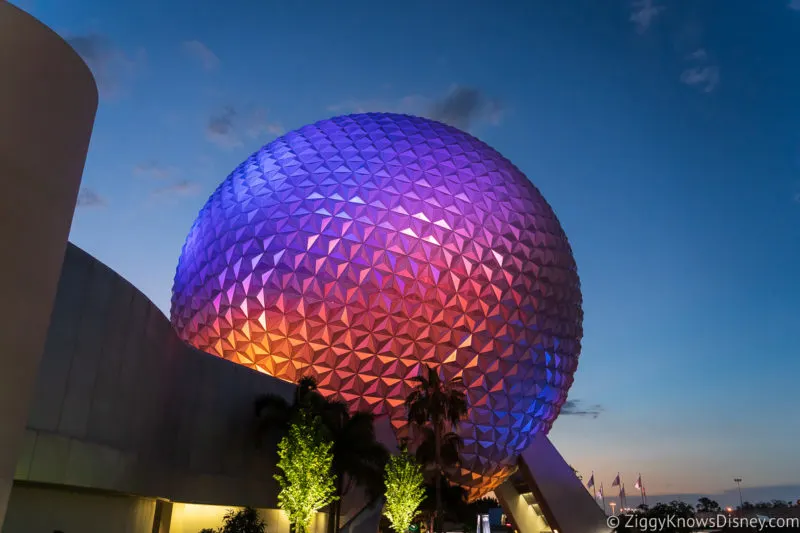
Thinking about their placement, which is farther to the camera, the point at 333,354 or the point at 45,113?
A: the point at 333,354

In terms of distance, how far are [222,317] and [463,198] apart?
12299 mm

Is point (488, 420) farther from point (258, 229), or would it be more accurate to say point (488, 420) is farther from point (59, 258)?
point (59, 258)

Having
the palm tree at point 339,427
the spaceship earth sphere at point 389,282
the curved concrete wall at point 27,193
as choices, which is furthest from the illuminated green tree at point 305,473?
the curved concrete wall at point 27,193

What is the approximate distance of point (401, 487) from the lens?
85.4 feet

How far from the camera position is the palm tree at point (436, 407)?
25578 millimetres

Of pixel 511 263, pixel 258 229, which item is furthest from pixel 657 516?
pixel 258 229

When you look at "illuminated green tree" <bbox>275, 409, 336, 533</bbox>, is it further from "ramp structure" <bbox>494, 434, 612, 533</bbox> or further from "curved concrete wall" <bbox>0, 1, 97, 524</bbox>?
"ramp structure" <bbox>494, 434, 612, 533</bbox>

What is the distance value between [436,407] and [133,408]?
12.1 meters

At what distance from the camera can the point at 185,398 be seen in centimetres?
2062

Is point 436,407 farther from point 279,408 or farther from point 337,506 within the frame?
point 279,408

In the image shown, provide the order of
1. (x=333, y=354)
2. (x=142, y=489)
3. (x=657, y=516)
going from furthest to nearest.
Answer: (x=657, y=516), (x=333, y=354), (x=142, y=489)

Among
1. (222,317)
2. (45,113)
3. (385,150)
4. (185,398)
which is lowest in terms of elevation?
(185,398)

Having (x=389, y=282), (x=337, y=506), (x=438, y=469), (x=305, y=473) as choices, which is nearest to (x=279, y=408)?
(x=305, y=473)

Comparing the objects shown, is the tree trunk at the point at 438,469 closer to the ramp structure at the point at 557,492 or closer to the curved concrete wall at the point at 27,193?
the ramp structure at the point at 557,492
